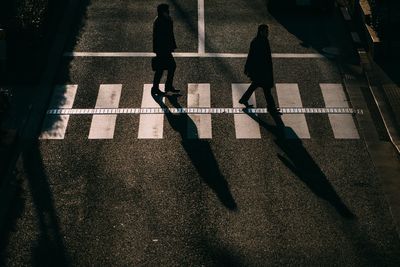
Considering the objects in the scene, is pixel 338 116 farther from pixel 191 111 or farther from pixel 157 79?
pixel 157 79

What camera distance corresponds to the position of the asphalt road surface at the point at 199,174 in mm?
9070

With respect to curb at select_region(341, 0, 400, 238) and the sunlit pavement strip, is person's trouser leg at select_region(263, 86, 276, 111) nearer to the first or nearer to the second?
the sunlit pavement strip

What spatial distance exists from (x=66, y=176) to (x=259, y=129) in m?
3.94

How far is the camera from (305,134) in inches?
454

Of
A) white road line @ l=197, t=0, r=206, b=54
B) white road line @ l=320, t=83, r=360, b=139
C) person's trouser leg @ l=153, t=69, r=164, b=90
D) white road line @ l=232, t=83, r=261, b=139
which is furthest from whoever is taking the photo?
white road line @ l=197, t=0, r=206, b=54

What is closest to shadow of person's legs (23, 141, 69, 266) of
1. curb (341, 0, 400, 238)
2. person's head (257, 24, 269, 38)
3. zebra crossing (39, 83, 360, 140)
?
zebra crossing (39, 83, 360, 140)

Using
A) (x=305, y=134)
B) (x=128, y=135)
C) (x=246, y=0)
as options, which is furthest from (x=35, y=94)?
(x=246, y=0)

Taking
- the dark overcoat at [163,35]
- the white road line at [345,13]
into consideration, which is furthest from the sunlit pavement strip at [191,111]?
the white road line at [345,13]

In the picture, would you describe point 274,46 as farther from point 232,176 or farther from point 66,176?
point 66,176

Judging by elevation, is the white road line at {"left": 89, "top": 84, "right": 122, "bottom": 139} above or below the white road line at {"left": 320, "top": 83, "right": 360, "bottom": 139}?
below

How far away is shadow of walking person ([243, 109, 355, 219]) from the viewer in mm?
9961

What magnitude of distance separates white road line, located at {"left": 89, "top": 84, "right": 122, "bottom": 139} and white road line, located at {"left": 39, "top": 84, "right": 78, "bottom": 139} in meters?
0.58

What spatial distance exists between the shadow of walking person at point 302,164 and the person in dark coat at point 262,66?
0.49 m

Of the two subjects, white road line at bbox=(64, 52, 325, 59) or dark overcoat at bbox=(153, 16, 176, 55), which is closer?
dark overcoat at bbox=(153, 16, 176, 55)
